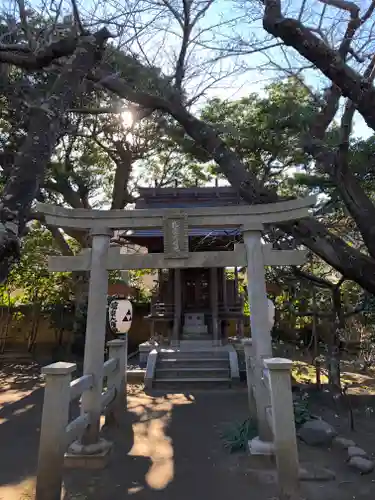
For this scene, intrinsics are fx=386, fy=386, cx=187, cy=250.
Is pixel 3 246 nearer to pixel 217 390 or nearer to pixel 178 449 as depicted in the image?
pixel 178 449

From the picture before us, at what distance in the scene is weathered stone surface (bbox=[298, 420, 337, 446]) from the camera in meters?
4.95

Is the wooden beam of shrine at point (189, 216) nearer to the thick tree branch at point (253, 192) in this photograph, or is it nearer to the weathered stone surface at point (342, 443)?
the thick tree branch at point (253, 192)

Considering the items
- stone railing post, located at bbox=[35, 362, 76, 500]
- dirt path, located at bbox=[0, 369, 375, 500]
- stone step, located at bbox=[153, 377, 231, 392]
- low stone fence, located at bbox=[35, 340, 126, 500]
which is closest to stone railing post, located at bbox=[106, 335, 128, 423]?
dirt path, located at bbox=[0, 369, 375, 500]

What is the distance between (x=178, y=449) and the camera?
5.04 m

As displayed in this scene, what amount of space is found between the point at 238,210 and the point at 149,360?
597cm

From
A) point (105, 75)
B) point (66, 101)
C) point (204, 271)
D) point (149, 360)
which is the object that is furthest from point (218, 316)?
point (66, 101)

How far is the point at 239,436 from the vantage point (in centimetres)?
521

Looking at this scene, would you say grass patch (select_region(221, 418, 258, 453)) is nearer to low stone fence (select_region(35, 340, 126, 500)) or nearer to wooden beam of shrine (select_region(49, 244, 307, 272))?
low stone fence (select_region(35, 340, 126, 500))

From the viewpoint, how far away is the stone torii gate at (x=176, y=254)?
16.0ft

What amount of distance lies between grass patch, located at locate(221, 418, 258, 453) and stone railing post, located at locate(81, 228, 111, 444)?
5.66 ft

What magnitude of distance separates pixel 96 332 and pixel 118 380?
182 cm

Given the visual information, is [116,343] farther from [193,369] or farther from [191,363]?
[191,363]

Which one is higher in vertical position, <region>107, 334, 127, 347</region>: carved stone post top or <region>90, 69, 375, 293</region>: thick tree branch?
<region>90, 69, 375, 293</region>: thick tree branch

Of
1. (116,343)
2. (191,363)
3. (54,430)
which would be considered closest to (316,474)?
(54,430)
